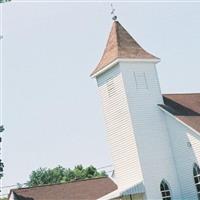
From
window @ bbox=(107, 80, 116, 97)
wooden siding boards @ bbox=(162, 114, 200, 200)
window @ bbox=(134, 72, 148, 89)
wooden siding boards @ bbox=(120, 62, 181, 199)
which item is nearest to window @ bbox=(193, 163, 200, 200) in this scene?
wooden siding boards @ bbox=(162, 114, 200, 200)

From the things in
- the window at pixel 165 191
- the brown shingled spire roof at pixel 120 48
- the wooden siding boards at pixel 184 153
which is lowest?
the window at pixel 165 191

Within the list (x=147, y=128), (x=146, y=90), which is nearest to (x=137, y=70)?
(x=146, y=90)

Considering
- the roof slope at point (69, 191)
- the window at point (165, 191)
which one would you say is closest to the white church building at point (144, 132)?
the window at point (165, 191)

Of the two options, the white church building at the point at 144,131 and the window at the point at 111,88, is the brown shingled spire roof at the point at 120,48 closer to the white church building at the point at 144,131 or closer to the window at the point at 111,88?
the white church building at the point at 144,131

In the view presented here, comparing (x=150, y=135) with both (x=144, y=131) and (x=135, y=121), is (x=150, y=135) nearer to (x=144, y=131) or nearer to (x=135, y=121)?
(x=144, y=131)

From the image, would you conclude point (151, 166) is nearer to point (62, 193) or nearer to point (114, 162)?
point (114, 162)

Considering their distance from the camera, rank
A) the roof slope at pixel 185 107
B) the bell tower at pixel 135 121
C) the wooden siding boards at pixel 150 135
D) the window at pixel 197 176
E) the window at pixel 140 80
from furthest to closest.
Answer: the window at pixel 140 80
the roof slope at pixel 185 107
the bell tower at pixel 135 121
the wooden siding boards at pixel 150 135
the window at pixel 197 176

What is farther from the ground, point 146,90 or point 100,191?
point 146,90

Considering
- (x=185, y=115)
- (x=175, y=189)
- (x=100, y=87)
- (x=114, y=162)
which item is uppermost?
(x=100, y=87)

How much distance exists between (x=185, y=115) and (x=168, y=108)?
1.13m

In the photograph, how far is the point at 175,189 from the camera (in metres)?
29.2

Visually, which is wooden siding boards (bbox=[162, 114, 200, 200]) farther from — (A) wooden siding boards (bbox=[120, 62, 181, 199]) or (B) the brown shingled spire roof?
(B) the brown shingled spire roof

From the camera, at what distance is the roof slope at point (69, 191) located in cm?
3650

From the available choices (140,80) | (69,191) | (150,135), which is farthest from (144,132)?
(69,191)
